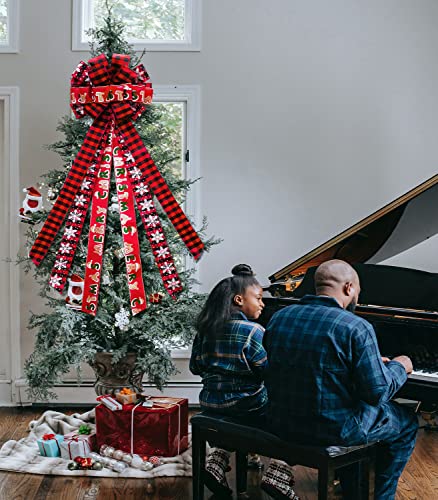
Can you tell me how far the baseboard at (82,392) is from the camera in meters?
5.25

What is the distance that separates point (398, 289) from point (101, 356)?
5.63 feet

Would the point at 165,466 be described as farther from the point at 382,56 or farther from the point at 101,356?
the point at 382,56

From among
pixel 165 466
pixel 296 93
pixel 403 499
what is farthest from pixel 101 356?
pixel 296 93

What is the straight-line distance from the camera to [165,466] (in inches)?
154

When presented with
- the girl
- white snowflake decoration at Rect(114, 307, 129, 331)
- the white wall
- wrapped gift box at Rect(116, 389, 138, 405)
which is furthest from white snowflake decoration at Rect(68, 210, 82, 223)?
the girl

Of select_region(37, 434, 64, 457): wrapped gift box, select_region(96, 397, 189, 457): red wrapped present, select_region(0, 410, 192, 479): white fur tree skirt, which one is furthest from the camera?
select_region(37, 434, 64, 457): wrapped gift box

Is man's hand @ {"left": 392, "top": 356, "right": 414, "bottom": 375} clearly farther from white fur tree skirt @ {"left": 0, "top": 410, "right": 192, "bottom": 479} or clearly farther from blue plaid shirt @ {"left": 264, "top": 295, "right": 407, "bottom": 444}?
white fur tree skirt @ {"left": 0, "top": 410, "right": 192, "bottom": 479}

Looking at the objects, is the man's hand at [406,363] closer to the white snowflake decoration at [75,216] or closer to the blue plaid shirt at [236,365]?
the blue plaid shirt at [236,365]

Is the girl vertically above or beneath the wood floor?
above

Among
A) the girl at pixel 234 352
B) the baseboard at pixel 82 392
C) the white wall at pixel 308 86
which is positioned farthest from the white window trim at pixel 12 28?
the girl at pixel 234 352

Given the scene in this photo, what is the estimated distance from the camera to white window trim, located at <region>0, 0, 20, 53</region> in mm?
5199

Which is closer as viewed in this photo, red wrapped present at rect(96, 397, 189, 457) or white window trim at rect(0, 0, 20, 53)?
red wrapped present at rect(96, 397, 189, 457)

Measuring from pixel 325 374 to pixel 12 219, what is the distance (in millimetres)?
3059

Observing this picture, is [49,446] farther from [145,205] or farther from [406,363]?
[406,363]
